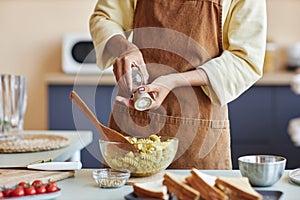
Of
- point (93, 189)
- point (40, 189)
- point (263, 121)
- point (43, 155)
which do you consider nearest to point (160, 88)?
point (93, 189)

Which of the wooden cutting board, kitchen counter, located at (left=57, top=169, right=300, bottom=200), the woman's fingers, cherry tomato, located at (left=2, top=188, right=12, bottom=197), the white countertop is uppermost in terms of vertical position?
the woman's fingers

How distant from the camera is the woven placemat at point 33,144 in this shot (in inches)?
70.8

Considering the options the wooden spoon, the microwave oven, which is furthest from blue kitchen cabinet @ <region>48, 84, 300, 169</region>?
the wooden spoon

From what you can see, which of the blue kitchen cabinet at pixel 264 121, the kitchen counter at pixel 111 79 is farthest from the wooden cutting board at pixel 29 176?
the blue kitchen cabinet at pixel 264 121

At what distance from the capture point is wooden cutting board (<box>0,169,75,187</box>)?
4.12 ft

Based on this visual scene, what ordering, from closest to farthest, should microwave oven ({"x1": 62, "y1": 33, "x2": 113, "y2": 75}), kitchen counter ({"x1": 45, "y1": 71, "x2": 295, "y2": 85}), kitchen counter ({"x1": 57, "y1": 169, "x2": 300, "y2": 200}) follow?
1. kitchen counter ({"x1": 57, "y1": 169, "x2": 300, "y2": 200})
2. kitchen counter ({"x1": 45, "y1": 71, "x2": 295, "y2": 85})
3. microwave oven ({"x1": 62, "y1": 33, "x2": 113, "y2": 75})

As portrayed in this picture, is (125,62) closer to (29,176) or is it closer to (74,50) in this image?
(29,176)

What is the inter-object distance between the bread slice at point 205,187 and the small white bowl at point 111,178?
0.19 m

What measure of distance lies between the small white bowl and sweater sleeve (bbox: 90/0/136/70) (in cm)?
41

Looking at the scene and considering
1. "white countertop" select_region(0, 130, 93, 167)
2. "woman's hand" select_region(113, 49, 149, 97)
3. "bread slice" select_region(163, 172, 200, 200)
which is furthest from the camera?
"white countertop" select_region(0, 130, 93, 167)

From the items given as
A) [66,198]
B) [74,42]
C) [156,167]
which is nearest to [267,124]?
[74,42]

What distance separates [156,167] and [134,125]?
0.26 metres

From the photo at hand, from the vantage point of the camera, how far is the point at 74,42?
129 inches

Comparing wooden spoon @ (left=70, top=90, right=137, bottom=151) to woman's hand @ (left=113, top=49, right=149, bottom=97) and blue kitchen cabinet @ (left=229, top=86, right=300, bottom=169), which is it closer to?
woman's hand @ (left=113, top=49, right=149, bottom=97)
